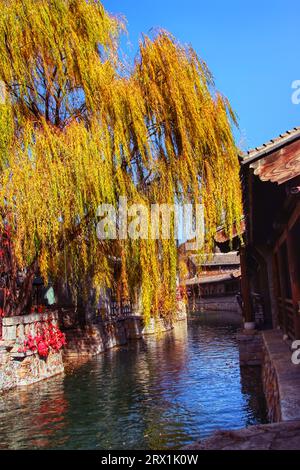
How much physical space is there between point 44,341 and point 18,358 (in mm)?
1136

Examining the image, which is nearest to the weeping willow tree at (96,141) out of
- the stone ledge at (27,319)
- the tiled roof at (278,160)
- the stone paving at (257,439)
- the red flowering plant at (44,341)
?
the stone ledge at (27,319)

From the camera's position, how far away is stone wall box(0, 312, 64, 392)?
1156 centimetres

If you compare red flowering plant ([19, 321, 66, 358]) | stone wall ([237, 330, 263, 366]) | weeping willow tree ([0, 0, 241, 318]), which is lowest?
stone wall ([237, 330, 263, 366])

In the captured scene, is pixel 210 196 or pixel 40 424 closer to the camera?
pixel 40 424

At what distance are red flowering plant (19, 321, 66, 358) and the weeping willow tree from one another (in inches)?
88.4

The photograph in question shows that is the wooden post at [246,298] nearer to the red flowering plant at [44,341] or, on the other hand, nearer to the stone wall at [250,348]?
the stone wall at [250,348]

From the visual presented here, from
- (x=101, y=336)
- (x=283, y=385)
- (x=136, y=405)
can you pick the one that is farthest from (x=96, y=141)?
(x=101, y=336)

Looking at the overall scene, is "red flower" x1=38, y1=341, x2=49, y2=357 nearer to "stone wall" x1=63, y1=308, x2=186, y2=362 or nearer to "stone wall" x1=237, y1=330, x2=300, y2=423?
"stone wall" x1=63, y1=308, x2=186, y2=362

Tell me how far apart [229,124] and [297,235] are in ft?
12.9

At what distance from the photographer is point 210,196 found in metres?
10.5

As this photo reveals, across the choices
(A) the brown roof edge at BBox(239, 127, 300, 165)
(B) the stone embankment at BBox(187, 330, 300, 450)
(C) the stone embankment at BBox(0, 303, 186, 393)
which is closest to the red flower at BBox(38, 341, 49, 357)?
(C) the stone embankment at BBox(0, 303, 186, 393)

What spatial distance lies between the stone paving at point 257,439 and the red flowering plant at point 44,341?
28.7ft
